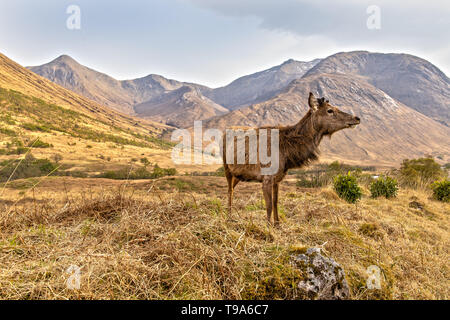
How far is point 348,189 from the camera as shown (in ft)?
31.8

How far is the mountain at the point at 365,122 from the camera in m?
97.8

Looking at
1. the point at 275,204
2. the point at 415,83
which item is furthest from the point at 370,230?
the point at 415,83

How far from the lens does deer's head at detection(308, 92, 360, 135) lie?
501cm

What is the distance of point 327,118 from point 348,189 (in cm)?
581

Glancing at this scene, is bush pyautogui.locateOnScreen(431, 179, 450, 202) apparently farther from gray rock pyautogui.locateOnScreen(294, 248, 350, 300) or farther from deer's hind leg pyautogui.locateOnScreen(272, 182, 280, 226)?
gray rock pyautogui.locateOnScreen(294, 248, 350, 300)

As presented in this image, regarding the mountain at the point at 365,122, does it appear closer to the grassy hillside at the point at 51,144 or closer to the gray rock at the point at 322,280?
the grassy hillside at the point at 51,144

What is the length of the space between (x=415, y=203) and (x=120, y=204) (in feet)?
35.7

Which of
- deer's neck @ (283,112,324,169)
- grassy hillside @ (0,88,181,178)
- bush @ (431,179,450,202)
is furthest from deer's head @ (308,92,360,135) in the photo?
bush @ (431,179,450,202)

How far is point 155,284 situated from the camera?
8.51ft

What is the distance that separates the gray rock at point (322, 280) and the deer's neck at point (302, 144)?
2.78m

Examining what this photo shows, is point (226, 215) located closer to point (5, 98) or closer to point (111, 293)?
point (111, 293)

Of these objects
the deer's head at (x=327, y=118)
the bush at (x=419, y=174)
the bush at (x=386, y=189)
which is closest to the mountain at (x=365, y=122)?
the bush at (x=419, y=174)

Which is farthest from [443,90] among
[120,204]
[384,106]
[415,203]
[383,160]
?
[120,204]
